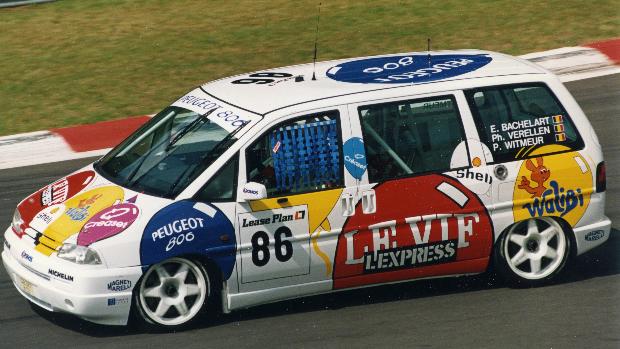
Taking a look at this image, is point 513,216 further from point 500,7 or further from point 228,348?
point 500,7

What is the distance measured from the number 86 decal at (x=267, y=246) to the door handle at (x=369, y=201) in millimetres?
563

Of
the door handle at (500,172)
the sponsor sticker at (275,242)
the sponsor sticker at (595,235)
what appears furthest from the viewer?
the sponsor sticker at (595,235)

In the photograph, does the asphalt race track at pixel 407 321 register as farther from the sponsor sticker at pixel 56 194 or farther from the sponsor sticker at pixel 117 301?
the sponsor sticker at pixel 56 194

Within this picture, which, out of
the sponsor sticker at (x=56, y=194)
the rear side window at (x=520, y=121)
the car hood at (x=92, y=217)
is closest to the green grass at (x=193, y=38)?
the sponsor sticker at (x=56, y=194)

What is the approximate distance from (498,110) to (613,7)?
942cm

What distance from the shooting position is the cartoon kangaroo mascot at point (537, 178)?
805 cm

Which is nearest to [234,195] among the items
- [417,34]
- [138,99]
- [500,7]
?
[138,99]

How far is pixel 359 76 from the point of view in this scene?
8.26 metres

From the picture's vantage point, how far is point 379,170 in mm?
7762

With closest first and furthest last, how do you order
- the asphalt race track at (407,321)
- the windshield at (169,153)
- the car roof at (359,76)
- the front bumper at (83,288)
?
the front bumper at (83,288) < the asphalt race track at (407,321) < the windshield at (169,153) < the car roof at (359,76)

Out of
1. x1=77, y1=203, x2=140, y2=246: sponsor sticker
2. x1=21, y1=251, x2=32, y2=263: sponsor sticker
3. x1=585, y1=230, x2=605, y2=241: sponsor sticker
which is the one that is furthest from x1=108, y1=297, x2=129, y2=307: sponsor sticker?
x1=585, y1=230, x2=605, y2=241: sponsor sticker

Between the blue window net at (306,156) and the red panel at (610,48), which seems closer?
the blue window net at (306,156)

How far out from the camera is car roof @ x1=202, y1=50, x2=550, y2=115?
25.8 feet

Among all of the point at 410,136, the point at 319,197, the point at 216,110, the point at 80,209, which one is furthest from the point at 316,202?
the point at 80,209
